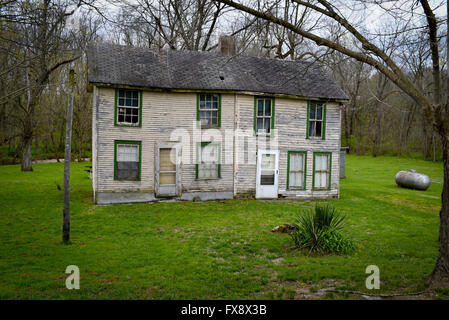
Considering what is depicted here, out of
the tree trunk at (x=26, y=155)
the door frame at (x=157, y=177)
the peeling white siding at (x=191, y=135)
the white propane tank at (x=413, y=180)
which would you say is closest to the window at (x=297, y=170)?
the peeling white siding at (x=191, y=135)

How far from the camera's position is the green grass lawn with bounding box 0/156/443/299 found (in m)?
6.76

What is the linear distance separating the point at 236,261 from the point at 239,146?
9691 millimetres

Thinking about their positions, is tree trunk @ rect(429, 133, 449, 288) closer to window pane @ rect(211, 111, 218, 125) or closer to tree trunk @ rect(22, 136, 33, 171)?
window pane @ rect(211, 111, 218, 125)

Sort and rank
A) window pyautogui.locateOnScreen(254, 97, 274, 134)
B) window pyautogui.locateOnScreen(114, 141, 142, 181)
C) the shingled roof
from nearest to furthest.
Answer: window pyautogui.locateOnScreen(114, 141, 142, 181)
the shingled roof
window pyautogui.locateOnScreen(254, 97, 274, 134)

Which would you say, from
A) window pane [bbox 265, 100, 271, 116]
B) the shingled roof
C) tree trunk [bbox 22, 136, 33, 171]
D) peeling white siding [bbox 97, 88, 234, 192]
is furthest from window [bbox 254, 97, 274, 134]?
tree trunk [bbox 22, 136, 33, 171]

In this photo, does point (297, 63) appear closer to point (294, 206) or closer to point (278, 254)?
point (294, 206)

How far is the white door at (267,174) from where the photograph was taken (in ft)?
59.1

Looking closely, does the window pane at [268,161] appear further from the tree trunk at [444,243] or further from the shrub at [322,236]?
the tree trunk at [444,243]

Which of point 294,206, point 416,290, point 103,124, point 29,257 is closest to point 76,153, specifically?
point 103,124

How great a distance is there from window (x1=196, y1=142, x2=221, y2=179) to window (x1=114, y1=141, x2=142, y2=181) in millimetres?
2837

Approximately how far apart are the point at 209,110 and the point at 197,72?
2.23 metres

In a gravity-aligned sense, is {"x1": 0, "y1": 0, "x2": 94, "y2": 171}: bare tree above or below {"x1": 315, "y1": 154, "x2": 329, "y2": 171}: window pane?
above

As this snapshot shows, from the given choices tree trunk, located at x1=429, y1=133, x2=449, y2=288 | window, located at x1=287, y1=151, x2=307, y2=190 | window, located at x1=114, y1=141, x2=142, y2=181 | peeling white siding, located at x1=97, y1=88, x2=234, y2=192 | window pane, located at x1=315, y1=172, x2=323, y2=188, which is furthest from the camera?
window pane, located at x1=315, y1=172, x2=323, y2=188

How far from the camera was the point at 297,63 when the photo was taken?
812 inches
